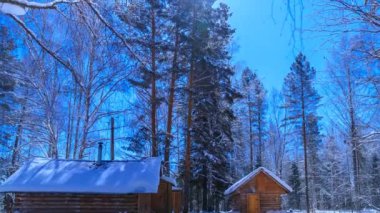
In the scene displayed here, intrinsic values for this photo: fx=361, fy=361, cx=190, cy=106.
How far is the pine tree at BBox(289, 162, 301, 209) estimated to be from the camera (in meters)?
43.0

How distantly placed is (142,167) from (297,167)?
3112 cm

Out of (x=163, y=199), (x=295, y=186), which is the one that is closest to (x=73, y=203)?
(x=163, y=199)

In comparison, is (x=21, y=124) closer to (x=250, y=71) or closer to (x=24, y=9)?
(x=24, y=9)

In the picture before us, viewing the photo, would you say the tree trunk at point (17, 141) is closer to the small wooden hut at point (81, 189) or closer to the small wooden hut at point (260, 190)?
the small wooden hut at point (81, 189)

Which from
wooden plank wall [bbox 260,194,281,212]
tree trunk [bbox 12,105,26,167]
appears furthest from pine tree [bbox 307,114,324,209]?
tree trunk [bbox 12,105,26,167]

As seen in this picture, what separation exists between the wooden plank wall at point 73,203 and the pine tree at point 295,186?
101 feet

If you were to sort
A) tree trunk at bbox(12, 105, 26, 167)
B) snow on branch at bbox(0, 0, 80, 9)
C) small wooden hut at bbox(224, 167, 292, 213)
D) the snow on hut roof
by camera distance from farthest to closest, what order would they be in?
1. small wooden hut at bbox(224, 167, 292, 213)
2. tree trunk at bbox(12, 105, 26, 167)
3. the snow on hut roof
4. snow on branch at bbox(0, 0, 80, 9)

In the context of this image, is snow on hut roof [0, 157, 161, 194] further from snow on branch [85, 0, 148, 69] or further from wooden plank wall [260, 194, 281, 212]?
snow on branch [85, 0, 148, 69]

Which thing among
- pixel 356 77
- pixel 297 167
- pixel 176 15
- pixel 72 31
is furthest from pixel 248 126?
pixel 72 31

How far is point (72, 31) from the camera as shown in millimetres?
4879

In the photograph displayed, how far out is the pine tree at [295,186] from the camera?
43.0 metres

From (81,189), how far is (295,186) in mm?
32661

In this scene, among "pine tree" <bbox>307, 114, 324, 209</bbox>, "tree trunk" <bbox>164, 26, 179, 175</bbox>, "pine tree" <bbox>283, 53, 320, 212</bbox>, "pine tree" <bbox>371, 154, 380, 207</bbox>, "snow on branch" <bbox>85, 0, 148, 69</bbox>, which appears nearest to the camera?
"snow on branch" <bbox>85, 0, 148, 69</bbox>

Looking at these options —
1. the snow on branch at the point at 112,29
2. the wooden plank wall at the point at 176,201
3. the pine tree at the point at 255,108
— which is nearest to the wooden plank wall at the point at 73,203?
the wooden plank wall at the point at 176,201
